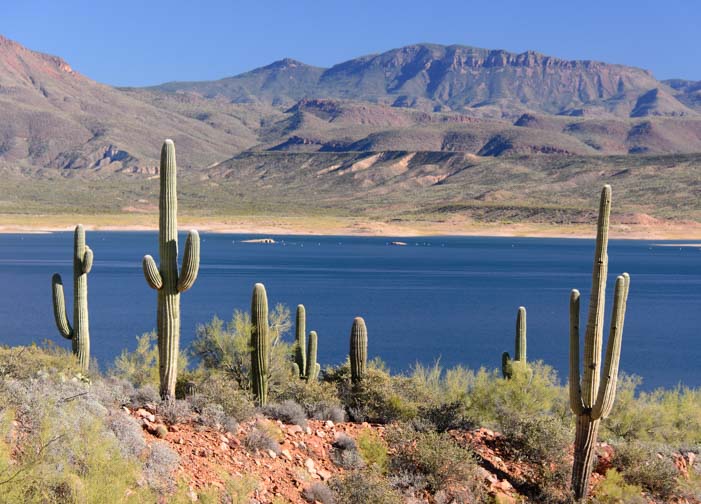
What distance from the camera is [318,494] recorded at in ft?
46.2

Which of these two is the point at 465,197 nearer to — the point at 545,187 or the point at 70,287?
the point at 545,187

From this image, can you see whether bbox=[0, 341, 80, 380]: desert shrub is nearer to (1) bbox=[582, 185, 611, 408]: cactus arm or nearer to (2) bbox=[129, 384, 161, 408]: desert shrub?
(2) bbox=[129, 384, 161, 408]: desert shrub

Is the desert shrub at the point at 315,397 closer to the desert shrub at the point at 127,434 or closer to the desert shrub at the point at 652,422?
the desert shrub at the point at 127,434

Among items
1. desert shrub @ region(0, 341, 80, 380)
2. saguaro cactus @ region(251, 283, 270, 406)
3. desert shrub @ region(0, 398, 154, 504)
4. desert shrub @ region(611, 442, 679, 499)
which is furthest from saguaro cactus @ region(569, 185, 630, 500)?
desert shrub @ region(0, 341, 80, 380)

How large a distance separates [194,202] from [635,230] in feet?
283

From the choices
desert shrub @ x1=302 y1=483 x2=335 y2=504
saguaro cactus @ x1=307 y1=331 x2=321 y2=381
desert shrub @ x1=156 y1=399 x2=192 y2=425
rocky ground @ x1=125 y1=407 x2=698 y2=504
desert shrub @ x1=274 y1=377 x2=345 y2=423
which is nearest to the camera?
rocky ground @ x1=125 y1=407 x2=698 y2=504

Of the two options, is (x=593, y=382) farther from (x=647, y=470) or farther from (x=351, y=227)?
(x=351, y=227)

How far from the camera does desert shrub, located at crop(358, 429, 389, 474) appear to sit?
1545 cm

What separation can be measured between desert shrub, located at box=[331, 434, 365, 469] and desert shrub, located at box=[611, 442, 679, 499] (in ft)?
15.6

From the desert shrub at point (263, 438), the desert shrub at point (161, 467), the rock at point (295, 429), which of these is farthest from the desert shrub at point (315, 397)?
the desert shrub at point (161, 467)

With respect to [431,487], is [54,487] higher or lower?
higher

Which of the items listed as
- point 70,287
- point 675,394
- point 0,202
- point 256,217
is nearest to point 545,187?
point 256,217

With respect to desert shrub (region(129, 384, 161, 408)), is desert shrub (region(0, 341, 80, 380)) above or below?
above

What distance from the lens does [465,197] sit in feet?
596
